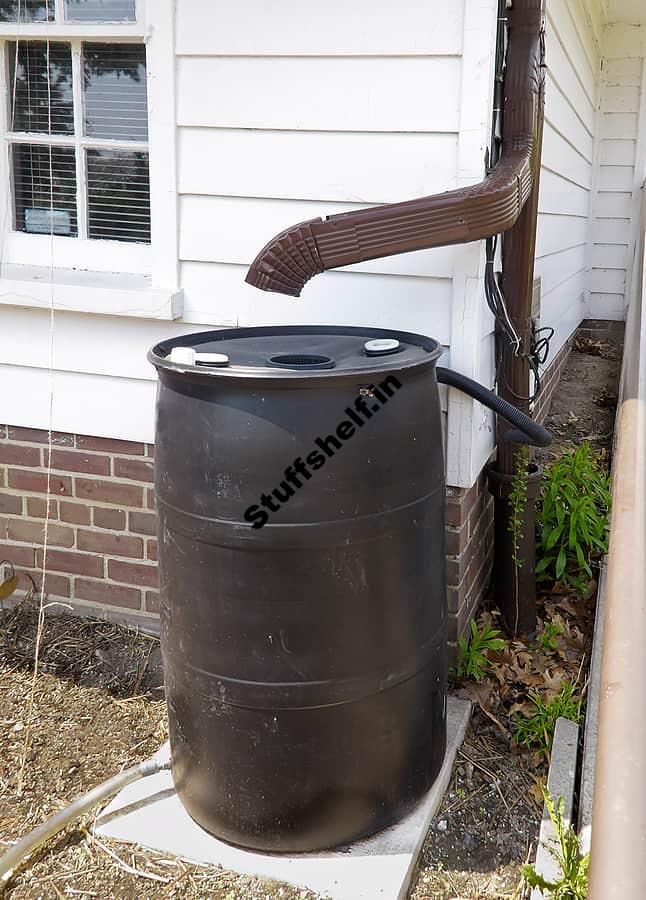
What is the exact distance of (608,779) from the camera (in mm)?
515

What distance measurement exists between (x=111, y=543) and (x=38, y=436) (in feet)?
1.62

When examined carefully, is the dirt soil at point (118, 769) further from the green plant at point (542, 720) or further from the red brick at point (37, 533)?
the red brick at point (37, 533)

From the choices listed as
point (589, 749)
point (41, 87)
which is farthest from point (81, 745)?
point (41, 87)

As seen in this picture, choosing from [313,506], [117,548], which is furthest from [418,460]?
[117,548]

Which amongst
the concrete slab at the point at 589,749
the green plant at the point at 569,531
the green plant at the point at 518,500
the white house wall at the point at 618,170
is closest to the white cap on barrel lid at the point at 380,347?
the concrete slab at the point at 589,749

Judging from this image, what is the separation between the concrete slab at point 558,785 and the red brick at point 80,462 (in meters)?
1.82

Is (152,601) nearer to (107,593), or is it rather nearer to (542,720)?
(107,593)

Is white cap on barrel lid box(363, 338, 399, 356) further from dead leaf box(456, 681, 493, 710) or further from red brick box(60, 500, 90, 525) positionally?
red brick box(60, 500, 90, 525)

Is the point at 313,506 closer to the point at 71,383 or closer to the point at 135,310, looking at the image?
the point at 135,310

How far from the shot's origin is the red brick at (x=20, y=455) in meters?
3.48

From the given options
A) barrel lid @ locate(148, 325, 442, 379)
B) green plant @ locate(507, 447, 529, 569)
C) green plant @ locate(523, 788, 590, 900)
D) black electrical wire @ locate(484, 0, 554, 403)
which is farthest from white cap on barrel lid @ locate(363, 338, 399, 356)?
green plant @ locate(523, 788, 590, 900)

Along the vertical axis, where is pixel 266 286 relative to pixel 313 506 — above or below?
above

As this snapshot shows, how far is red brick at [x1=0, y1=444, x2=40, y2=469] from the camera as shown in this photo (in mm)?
3479

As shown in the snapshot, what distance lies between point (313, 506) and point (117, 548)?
5.04ft
